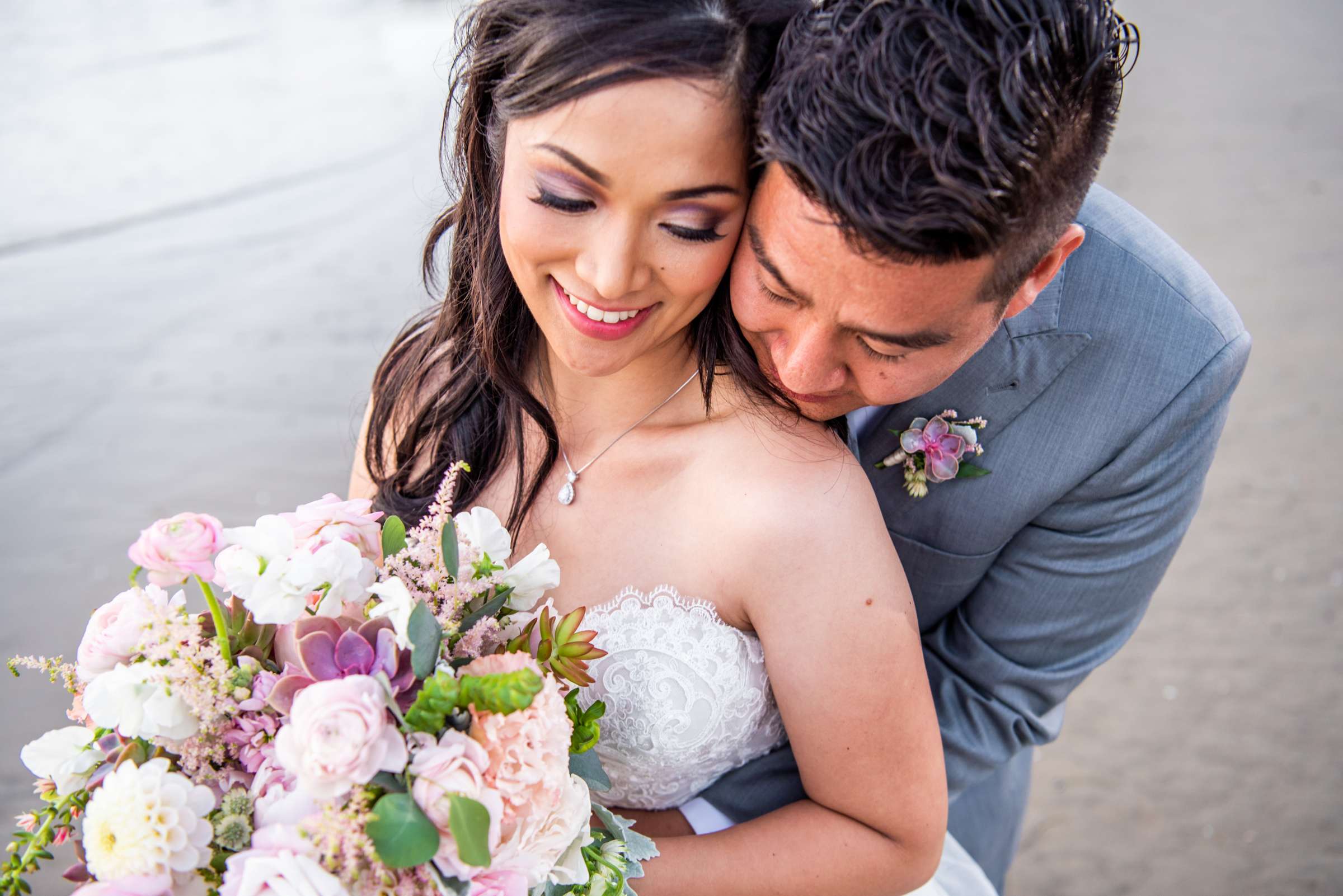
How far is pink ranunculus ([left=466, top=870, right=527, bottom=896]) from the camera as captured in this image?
46.9 inches

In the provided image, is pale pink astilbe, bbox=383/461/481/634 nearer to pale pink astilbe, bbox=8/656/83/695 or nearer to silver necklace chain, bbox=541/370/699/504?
pale pink astilbe, bbox=8/656/83/695

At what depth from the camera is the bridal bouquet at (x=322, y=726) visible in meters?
1.13

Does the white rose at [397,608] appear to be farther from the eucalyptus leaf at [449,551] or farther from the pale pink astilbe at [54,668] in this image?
the pale pink astilbe at [54,668]

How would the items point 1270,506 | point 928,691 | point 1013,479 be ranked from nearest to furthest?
point 928,691 → point 1013,479 → point 1270,506

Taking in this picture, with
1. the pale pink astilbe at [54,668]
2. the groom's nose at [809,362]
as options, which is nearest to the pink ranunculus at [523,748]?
the pale pink astilbe at [54,668]

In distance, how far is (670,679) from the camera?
70.6 inches

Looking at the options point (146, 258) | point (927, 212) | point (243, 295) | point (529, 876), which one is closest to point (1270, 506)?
point (927, 212)

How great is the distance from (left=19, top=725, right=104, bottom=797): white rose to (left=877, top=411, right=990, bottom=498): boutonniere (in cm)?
147

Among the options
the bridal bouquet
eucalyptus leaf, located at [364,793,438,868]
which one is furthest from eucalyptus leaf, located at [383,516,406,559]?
eucalyptus leaf, located at [364,793,438,868]

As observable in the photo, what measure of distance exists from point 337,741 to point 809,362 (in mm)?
858

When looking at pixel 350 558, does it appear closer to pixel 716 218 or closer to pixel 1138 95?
pixel 716 218

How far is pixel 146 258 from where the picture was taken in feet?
19.6

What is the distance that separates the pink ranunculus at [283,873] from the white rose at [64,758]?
31 cm

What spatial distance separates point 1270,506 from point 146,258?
624 centimetres
